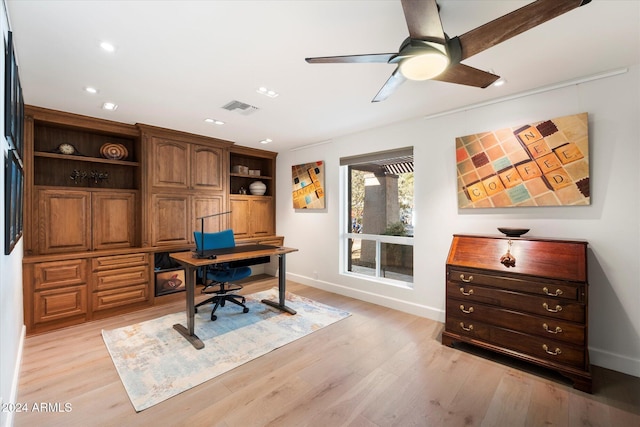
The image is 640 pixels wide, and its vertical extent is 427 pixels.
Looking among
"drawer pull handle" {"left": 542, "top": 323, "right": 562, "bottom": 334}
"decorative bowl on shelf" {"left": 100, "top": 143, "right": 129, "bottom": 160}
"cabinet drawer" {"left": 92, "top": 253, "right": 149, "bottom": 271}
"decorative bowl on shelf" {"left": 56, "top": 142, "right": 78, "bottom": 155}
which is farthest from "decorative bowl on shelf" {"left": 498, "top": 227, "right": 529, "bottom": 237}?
"decorative bowl on shelf" {"left": 56, "top": 142, "right": 78, "bottom": 155}

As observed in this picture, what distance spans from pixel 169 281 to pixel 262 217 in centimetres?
199

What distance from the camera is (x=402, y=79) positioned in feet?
5.79

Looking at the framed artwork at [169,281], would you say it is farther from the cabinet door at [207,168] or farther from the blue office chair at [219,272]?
the cabinet door at [207,168]

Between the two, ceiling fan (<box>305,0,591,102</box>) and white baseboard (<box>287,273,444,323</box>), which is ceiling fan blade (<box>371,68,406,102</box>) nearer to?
ceiling fan (<box>305,0,591,102</box>)

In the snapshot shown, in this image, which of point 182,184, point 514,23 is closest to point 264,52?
point 514,23

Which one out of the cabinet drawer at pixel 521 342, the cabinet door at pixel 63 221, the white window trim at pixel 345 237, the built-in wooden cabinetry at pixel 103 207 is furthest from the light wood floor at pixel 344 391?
the white window trim at pixel 345 237

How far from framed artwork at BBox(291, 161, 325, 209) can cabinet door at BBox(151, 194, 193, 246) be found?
1805 mm

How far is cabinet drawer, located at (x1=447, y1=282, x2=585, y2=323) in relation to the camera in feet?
7.04

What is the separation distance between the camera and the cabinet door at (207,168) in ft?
14.1

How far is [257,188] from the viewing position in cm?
541

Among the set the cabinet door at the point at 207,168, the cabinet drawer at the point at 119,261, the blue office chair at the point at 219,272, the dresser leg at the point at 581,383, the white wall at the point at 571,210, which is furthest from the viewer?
the cabinet door at the point at 207,168

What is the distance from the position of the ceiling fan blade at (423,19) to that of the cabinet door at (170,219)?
3.81m

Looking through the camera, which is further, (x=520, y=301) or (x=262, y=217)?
(x=262, y=217)

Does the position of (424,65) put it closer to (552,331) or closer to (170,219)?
(552,331)
